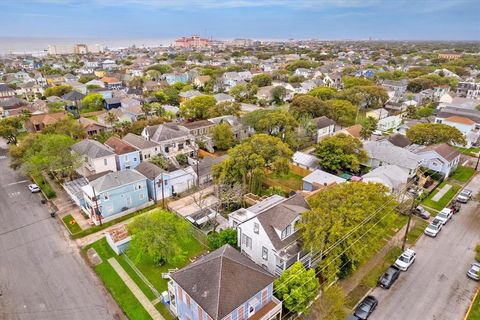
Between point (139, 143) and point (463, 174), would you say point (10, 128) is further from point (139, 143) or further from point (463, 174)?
point (463, 174)

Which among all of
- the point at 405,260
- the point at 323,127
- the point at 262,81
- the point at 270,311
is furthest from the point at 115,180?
the point at 262,81

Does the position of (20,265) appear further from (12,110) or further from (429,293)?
(12,110)

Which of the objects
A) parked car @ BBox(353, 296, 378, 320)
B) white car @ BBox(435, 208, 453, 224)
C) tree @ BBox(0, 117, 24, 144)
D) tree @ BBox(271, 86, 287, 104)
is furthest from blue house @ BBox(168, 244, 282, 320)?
tree @ BBox(271, 86, 287, 104)

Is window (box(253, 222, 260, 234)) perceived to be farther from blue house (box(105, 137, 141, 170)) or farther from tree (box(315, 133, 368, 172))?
blue house (box(105, 137, 141, 170))

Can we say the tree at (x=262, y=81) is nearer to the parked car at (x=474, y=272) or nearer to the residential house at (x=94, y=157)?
the residential house at (x=94, y=157)

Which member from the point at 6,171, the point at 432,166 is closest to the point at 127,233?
the point at 6,171

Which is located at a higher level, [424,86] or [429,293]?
[424,86]
